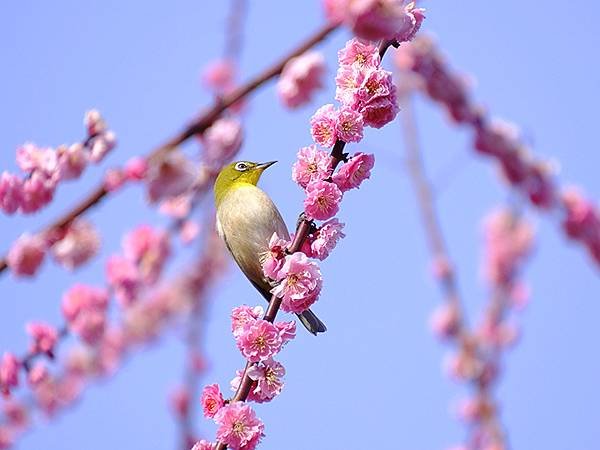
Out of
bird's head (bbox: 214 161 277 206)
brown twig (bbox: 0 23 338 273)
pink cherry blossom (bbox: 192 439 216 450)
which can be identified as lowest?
brown twig (bbox: 0 23 338 273)

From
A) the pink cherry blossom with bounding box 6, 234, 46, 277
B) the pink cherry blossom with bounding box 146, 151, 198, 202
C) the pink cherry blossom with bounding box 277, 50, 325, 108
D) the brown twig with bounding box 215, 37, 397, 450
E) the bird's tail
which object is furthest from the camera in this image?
the bird's tail

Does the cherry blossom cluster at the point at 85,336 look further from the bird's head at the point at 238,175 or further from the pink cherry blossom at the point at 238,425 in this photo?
the bird's head at the point at 238,175

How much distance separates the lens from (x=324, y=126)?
2.98 meters

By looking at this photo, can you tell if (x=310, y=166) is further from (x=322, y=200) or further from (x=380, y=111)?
(x=380, y=111)

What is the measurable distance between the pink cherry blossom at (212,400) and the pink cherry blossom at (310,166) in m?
0.81

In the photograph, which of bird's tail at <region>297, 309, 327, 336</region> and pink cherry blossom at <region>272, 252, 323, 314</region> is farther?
bird's tail at <region>297, 309, 327, 336</region>

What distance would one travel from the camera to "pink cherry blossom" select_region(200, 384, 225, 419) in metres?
3.03

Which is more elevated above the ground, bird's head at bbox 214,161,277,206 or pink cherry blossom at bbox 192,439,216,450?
bird's head at bbox 214,161,277,206

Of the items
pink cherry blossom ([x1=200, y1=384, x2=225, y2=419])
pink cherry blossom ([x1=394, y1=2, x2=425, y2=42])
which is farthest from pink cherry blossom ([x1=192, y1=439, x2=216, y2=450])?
pink cherry blossom ([x1=394, y1=2, x2=425, y2=42])

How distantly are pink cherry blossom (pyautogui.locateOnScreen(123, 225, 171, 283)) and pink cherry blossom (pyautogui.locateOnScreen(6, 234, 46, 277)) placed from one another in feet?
1.31

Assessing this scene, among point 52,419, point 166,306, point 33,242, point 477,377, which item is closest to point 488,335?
point 477,377

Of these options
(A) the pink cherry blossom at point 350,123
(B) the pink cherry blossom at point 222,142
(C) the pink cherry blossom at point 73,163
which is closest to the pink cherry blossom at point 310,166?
(A) the pink cherry blossom at point 350,123

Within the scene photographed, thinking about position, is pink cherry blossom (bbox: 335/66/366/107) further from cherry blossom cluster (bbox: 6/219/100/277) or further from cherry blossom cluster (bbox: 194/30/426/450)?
cherry blossom cluster (bbox: 6/219/100/277)

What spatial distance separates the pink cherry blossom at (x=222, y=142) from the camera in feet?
6.07
